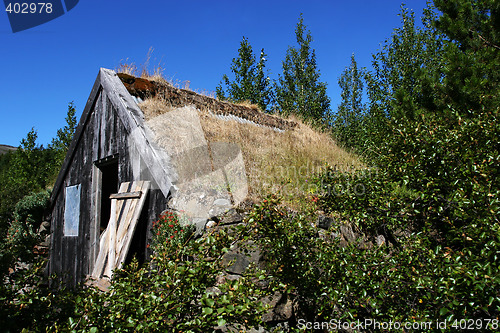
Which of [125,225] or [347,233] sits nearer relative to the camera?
[347,233]

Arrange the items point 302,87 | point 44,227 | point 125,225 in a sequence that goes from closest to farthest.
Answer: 1. point 125,225
2. point 44,227
3. point 302,87

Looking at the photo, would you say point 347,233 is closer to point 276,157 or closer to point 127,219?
point 276,157

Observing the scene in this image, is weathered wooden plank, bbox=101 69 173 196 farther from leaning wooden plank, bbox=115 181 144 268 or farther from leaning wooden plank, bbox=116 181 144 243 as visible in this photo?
leaning wooden plank, bbox=115 181 144 268

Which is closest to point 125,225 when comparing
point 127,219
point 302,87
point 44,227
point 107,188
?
point 127,219

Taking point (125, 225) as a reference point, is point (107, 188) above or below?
above

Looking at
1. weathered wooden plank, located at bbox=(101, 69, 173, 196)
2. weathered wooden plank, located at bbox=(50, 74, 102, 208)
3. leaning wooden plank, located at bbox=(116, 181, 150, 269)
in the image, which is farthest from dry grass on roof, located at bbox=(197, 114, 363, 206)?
weathered wooden plank, located at bbox=(50, 74, 102, 208)

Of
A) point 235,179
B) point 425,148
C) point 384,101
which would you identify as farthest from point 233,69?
point 425,148

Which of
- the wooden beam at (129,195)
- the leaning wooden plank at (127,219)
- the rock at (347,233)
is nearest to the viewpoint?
the rock at (347,233)

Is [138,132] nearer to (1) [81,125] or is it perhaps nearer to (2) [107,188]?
(1) [81,125]

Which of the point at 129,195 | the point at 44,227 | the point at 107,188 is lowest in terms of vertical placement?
the point at 44,227

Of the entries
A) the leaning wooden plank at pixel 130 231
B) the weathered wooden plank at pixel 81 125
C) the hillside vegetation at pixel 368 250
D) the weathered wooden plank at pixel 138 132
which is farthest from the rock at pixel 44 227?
the hillside vegetation at pixel 368 250

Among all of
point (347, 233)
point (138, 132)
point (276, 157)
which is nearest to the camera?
point (347, 233)

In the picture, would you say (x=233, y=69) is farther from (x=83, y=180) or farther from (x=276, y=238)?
(x=276, y=238)

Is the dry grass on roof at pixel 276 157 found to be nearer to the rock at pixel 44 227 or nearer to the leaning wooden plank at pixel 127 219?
the leaning wooden plank at pixel 127 219
